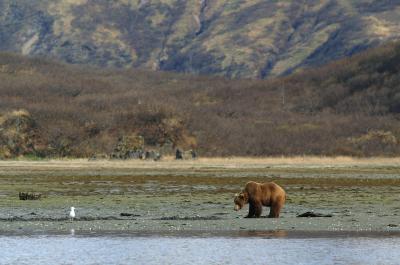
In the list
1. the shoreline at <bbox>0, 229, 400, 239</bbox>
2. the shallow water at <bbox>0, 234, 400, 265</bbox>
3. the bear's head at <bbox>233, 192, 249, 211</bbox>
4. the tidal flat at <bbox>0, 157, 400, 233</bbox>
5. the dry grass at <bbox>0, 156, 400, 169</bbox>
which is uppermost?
the dry grass at <bbox>0, 156, 400, 169</bbox>

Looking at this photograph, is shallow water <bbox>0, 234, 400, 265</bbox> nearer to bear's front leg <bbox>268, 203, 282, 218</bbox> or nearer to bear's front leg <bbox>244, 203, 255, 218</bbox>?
bear's front leg <bbox>268, 203, 282, 218</bbox>

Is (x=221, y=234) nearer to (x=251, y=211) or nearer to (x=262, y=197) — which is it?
(x=262, y=197)

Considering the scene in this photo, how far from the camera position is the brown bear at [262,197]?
122ft

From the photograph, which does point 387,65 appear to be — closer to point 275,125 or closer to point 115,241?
point 275,125

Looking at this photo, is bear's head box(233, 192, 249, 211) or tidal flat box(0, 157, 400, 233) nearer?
tidal flat box(0, 157, 400, 233)

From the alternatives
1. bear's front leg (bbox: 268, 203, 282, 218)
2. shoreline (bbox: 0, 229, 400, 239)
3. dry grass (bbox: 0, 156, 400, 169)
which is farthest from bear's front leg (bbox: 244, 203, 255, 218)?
dry grass (bbox: 0, 156, 400, 169)

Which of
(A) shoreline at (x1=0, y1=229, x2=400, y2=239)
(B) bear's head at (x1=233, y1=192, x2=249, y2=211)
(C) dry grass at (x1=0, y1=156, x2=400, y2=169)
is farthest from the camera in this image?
(C) dry grass at (x1=0, y1=156, x2=400, y2=169)

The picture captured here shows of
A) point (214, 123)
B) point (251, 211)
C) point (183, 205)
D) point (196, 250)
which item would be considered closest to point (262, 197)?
point (251, 211)

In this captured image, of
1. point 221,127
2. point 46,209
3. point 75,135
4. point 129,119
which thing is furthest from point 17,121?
point 46,209

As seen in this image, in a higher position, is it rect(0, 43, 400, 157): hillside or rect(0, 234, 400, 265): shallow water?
rect(0, 43, 400, 157): hillside

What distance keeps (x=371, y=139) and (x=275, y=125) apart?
70.9 feet

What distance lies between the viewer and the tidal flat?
118ft

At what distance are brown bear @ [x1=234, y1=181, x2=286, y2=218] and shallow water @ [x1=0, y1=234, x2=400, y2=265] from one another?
14.5ft

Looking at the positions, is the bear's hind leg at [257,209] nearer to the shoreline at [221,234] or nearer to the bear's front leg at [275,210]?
the bear's front leg at [275,210]
